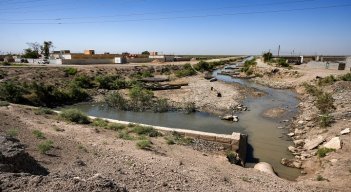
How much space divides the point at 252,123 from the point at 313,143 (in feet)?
20.2

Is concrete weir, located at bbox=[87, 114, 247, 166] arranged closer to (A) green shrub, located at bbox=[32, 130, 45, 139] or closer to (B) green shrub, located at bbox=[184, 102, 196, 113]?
(A) green shrub, located at bbox=[32, 130, 45, 139]

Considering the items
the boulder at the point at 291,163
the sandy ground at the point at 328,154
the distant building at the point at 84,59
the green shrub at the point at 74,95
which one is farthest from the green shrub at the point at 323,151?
the distant building at the point at 84,59

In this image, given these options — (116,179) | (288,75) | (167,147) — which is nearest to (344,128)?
(167,147)

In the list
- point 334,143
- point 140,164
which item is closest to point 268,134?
point 334,143

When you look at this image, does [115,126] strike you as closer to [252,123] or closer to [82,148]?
[82,148]

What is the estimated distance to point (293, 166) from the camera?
12172 millimetres

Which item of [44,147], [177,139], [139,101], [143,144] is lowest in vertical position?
[139,101]

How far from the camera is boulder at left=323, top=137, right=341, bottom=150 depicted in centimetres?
1208

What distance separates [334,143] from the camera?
40.4 ft

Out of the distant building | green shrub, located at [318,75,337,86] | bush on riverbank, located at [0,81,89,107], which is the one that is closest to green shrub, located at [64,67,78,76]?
bush on riverbank, located at [0,81,89,107]

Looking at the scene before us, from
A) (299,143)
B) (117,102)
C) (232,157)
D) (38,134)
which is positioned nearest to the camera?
(38,134)

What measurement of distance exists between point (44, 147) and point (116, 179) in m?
3.18

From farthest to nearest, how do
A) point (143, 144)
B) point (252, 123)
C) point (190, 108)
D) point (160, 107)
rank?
point (160, 107) → point (190, 108) → point (252, 123) → point (143, 144)

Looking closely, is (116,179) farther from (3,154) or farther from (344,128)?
(344,128)
